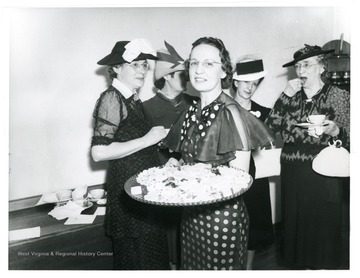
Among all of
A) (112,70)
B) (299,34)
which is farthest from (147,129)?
(299,34)

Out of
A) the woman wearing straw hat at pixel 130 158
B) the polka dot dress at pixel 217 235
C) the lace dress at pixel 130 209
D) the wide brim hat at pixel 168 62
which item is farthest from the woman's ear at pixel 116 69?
the polka dot dress at pixel 217 235

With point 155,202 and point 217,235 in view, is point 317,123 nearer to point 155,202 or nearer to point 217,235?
point 217,235

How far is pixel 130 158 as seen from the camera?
180cm

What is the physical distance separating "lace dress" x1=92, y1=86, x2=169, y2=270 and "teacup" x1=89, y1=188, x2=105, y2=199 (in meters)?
0.19

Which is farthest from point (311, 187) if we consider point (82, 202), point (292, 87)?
point (82, 202)

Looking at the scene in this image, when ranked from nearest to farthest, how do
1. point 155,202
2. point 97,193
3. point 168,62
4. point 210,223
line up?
point 155,202
point 210,223
point 168,62
point 97,193

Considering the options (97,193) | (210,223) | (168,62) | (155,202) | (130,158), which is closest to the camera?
(155,202)

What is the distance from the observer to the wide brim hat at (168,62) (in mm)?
1895

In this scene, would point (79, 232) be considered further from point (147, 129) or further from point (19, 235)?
point (147, 129)

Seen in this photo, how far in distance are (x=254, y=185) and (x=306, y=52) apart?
0.76 metres

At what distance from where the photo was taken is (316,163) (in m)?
1.86

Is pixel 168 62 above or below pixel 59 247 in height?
above

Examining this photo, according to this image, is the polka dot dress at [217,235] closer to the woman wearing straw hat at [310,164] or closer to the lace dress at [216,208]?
the lace dress at [216,208]
